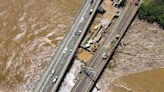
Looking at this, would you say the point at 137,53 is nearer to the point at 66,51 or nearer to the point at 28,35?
the point at 66,51

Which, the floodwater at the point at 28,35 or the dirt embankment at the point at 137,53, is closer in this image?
the dirt embankment at the point at 137,53

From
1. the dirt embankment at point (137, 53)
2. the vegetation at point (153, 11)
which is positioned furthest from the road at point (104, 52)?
the vegetation at point (153, 11)

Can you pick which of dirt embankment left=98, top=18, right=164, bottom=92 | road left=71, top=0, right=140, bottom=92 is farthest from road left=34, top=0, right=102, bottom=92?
dirt embankment left=98, top=18, right=164, bottom=92

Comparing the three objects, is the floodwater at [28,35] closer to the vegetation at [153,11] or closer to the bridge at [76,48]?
the bridge at [76,48]

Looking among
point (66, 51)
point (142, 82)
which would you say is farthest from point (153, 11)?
point (66, 51)

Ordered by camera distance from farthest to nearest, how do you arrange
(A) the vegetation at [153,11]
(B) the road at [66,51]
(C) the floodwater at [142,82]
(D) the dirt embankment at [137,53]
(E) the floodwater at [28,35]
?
(A) the vegetation at [153,11] → (E) the floodwater at [28,35] → (D) the dirt embankment at [137,53] → (C) the floodwater at [142,82] → (B) the road at [66,51]

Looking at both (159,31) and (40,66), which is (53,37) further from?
(159,31)

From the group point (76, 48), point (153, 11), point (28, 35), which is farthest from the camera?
point (28, 35)
